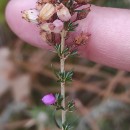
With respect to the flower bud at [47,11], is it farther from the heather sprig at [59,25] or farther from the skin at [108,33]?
the skin at [108,33]

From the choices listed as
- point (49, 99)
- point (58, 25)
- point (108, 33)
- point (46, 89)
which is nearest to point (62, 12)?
point (58, 25)

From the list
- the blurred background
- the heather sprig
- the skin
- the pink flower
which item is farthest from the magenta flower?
the blurred background

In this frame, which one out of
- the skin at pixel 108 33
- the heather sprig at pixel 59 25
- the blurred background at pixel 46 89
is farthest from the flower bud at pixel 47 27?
the blurred background at pixel 46 89

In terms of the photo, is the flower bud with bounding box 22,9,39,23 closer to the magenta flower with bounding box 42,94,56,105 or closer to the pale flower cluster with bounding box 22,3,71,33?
the pale flower cluster with bounding box 22,3,71,33

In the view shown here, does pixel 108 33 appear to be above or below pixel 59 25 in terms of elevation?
below

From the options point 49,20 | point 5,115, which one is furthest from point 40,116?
point 49,20

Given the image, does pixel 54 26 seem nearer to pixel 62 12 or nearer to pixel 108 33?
pixel 62 12
